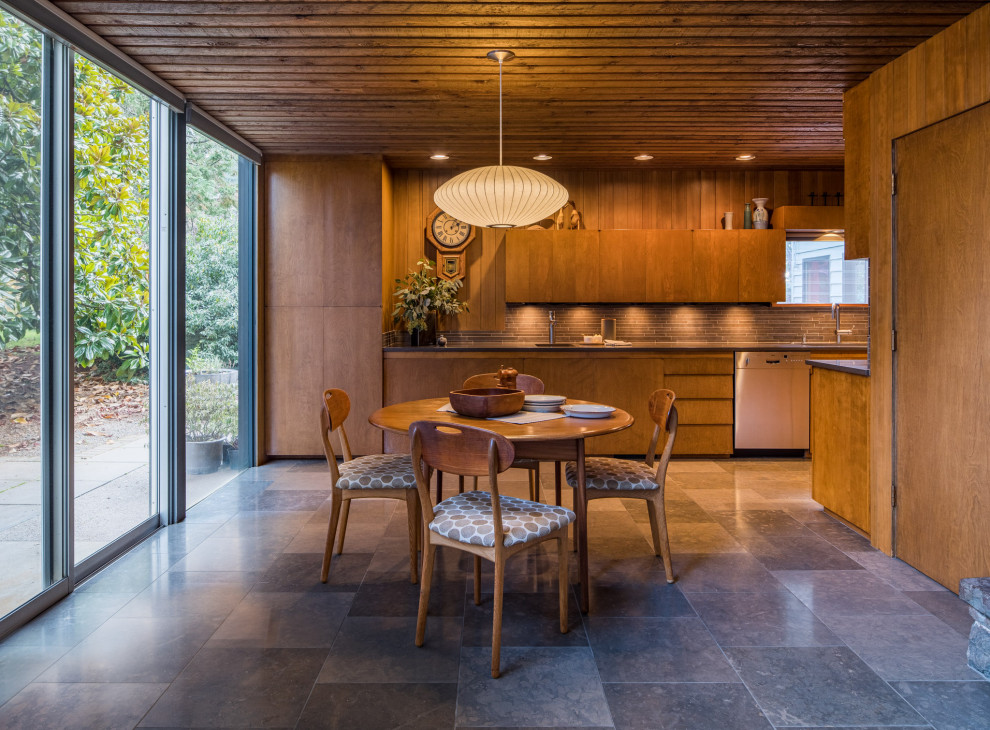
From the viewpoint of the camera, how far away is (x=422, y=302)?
18.7 feet

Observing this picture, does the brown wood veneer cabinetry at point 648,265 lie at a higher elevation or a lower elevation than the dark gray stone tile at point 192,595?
higher

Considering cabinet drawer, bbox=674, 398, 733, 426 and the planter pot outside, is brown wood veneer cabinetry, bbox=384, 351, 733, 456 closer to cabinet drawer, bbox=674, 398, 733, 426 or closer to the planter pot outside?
cabinet drawer, bbox=674, 398, 733, 426

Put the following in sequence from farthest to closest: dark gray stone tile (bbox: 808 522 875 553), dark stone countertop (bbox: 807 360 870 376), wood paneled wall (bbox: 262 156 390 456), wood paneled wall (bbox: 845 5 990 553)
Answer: wood paneled wall (bbox: 262 156 390 456), dark stone countertop (bbox: 807 360 870 376), dark gray stone tile (bbox: 808 522 875 553), wood paneled wall (bbox: 845 5 990 553)

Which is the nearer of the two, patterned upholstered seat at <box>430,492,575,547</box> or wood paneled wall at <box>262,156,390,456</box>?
patterned upholstered seat at <box>430,492,575,547</box>

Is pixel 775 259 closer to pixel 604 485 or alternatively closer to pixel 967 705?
pixel 604 485

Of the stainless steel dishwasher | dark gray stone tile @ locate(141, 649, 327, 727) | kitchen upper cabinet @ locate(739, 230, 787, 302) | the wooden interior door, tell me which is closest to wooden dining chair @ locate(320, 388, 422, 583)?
dark gray stone tile @ locate(141, 649, 327, 727)

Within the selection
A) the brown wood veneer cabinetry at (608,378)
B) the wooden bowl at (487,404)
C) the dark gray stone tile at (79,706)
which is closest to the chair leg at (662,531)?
the wooden bowl at (487,404)

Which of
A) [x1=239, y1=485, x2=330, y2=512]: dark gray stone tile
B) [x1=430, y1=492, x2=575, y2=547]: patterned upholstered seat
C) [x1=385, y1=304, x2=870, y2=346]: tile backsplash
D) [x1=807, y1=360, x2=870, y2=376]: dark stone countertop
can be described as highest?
[x1=385, y1=304, x2=870, y2=346]: tile backsplash

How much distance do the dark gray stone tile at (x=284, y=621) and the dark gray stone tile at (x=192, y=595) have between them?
0.08 metres

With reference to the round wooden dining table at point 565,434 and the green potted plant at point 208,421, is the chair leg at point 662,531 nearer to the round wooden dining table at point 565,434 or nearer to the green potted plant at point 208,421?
the round wooden dining table at point 565,434

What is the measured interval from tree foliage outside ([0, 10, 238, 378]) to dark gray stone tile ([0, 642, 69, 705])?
104cm

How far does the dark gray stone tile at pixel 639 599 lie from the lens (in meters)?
2.61

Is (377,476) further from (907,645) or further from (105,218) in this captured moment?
(907,645)

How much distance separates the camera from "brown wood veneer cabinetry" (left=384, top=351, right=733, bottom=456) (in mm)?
5430
